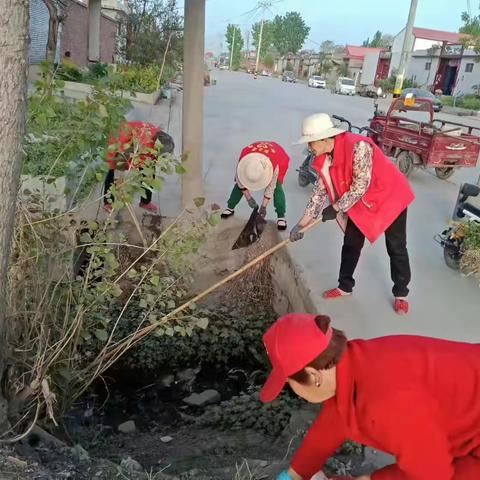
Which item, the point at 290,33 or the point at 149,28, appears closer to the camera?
the point at 149,28

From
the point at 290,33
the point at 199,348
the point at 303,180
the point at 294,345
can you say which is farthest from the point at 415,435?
the point at 290,33

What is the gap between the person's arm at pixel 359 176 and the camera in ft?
11.2

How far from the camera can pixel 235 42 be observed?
7612 centimetres

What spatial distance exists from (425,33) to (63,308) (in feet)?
153

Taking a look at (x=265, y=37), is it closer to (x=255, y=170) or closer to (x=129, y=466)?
(x=255, y=170)

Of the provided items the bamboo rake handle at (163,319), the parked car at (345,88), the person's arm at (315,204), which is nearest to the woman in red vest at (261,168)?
the person's arm at (315,204)

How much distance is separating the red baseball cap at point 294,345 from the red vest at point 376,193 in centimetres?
206

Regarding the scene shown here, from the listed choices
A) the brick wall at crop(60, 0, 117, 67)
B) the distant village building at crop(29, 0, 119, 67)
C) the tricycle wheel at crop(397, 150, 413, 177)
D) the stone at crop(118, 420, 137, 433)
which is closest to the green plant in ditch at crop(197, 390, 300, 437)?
the stone at crop(118, 420, 137, 433)

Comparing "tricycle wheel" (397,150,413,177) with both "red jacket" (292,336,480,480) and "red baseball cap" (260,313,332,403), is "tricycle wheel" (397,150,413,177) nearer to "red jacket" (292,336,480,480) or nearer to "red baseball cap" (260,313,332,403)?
"red jacket" (292,336,480,480)

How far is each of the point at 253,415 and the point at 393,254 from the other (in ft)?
4.79

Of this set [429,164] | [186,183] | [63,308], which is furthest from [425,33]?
[63,308]

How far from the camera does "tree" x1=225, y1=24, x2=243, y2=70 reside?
74.4m

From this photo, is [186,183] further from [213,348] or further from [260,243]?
[213,348]

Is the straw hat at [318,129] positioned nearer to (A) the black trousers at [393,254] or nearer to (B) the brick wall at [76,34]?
(A) the black trousers at [393,254]
